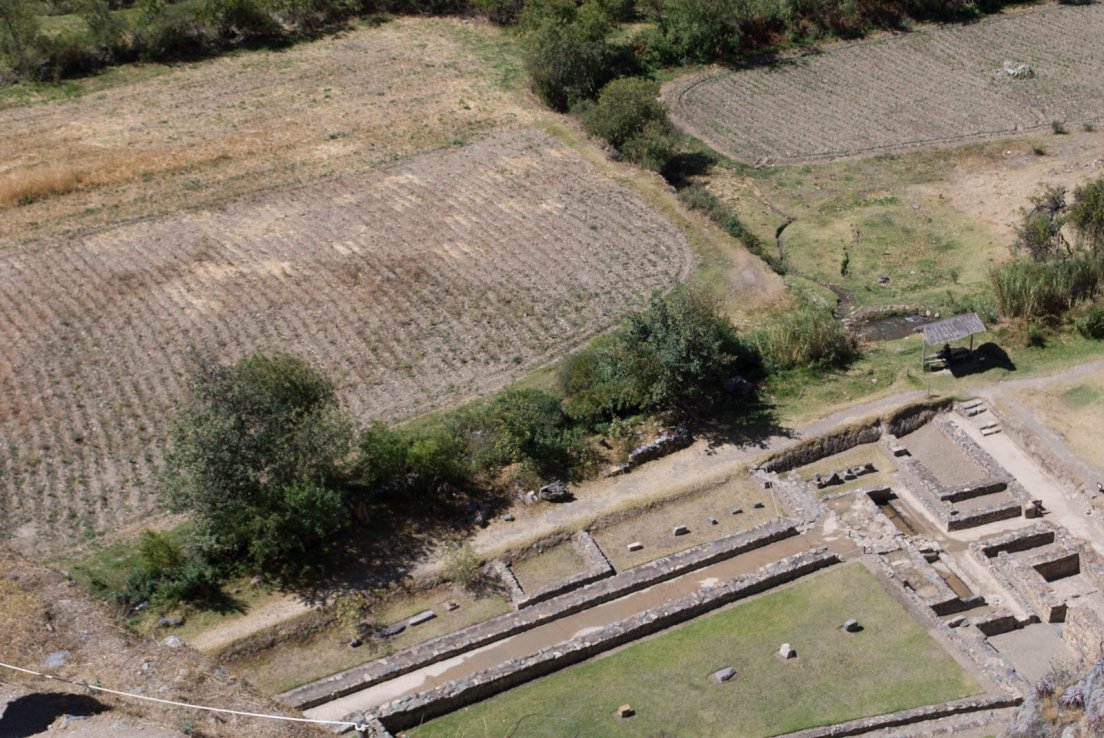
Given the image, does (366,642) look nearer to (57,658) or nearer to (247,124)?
(57,658)

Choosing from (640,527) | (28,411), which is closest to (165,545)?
(28,411)

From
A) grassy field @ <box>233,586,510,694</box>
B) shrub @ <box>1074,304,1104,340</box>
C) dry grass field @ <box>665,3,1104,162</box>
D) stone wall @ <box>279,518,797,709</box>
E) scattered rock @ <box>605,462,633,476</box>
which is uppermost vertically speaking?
dry grass field @ <box>665,3,1104,162</box>

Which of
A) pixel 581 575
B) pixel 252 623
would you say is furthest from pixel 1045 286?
pixel 252 623

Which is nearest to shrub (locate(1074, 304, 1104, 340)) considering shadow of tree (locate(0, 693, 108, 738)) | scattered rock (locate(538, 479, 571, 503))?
scattered rock (locate(538, 479, 571, 503))

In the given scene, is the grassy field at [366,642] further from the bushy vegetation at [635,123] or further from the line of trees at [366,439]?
the bushy vegetation at [635,123]

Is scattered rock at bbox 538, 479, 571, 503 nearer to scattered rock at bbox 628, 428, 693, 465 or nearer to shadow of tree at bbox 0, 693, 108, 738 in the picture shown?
scattered rock at bbox 628, 428, 693, 465

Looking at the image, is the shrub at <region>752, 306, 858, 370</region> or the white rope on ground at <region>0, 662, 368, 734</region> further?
the shrub at <region>752, 306, 858, 370</region>
